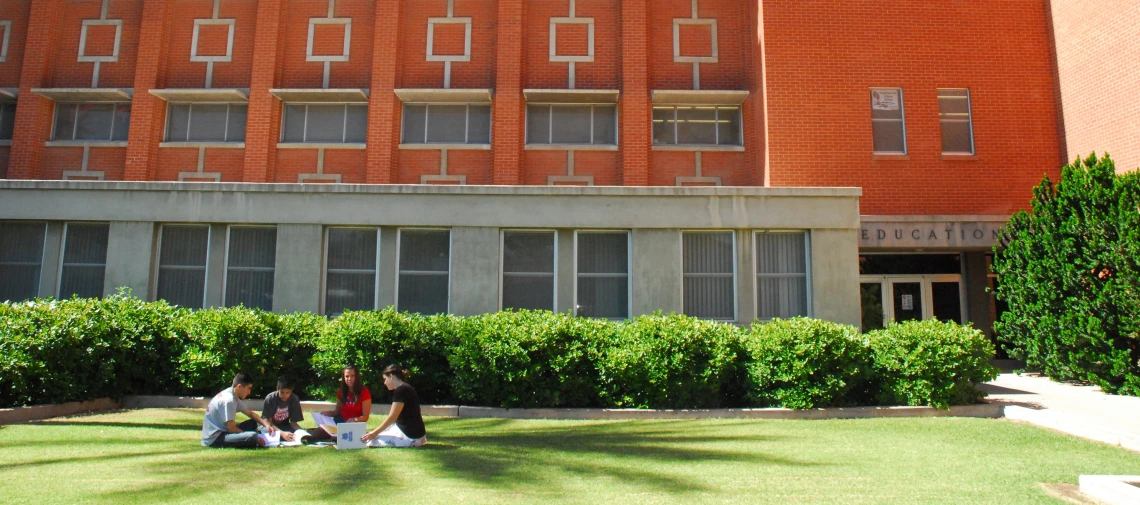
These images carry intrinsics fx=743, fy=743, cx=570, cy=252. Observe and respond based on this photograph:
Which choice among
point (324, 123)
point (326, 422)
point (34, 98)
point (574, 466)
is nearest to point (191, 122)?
point (324, 123)

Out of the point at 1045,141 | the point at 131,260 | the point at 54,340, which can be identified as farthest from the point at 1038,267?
the point at 131,260

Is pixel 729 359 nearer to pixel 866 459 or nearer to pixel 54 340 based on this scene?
pixel 866 459

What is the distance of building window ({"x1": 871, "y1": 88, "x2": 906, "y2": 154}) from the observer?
69.3ft

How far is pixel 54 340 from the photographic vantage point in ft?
39.0

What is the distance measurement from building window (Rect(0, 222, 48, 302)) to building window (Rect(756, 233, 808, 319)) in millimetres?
16413

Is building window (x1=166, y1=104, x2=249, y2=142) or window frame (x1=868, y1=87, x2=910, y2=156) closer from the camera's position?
window frame (x1=868, y1=87, x2=910, y2=156)

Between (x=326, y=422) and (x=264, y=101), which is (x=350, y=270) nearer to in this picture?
(x=326, y=422)

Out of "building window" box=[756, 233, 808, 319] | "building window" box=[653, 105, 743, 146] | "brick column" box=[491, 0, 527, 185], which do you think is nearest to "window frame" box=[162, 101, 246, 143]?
"brick column" box=[491, 0, 527, 185]

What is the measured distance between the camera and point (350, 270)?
55.1 ft

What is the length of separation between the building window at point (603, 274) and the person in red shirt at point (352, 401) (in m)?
7.57

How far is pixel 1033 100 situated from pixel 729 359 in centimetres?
1492

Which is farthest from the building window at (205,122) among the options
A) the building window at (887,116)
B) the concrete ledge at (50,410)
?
the building window at (887,116)

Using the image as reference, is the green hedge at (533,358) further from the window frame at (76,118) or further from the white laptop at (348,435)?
the window frame at (76,118)

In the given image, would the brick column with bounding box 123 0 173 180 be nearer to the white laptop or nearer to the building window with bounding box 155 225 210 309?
the building window with bounding box 155 225 210 309
